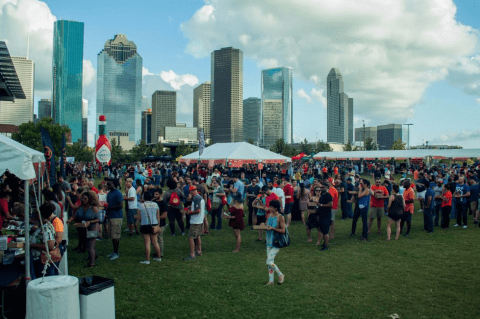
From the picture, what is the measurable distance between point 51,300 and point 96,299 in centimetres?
60

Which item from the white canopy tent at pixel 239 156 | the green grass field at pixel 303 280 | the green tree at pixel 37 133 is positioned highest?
the green tree at pixel 37 133

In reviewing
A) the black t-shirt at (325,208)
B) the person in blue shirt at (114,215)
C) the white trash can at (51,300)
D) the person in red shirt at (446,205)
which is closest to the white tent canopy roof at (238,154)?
the person in red shirt at (446,205)

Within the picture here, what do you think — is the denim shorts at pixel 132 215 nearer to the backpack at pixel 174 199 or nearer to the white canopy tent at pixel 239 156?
the backpack at pixel 174 199

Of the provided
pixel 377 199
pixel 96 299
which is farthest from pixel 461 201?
pixel 96 299

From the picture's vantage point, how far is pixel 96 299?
4.48 meters

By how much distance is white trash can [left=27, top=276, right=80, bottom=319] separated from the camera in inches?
157

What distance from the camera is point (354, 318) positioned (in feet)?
17.6

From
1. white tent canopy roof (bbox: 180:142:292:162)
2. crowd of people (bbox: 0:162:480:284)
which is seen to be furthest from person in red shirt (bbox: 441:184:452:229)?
white tent canopy roof (bbox: 180:142:292:162)

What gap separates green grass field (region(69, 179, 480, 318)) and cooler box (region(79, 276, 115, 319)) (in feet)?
2.85

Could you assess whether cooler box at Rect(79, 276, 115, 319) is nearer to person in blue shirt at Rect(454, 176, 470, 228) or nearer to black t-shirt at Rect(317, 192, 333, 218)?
black t-shirt at Rect(317, 192, 333, 218)

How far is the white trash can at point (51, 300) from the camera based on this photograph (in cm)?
399

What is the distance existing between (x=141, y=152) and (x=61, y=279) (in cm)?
8146

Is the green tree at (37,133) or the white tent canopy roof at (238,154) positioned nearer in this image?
the white tent canopy roof at (238,154)

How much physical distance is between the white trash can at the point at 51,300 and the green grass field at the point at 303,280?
144cm
